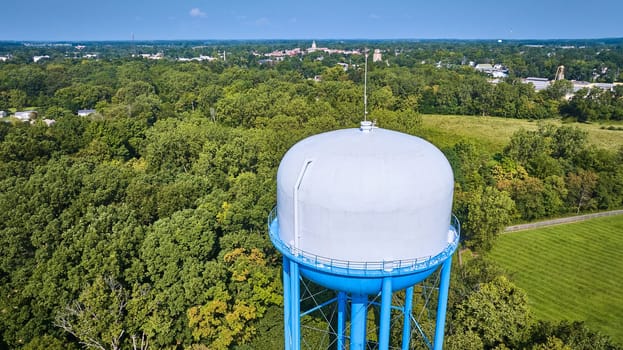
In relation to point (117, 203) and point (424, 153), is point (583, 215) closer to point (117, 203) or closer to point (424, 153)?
point (424, 153)

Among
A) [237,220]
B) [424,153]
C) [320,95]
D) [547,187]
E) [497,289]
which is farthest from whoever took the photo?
[320,95]

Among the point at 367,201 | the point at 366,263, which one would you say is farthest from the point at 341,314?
the point at 367,201

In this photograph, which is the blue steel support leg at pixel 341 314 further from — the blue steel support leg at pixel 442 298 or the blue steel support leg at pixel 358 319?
the blue steel support leg at pixel 442 298

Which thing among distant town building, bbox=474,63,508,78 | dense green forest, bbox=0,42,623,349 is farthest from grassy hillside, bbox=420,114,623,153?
distant town building, bbox=474,63,508,78

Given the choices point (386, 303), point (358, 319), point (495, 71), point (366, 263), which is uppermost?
point (366, 263)

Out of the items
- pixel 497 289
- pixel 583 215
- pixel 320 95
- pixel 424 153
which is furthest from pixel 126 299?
pixel 320 95

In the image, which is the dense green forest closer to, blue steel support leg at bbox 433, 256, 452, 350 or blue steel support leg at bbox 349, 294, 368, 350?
blue steel support leg at bbox 433, 256, 452, 350

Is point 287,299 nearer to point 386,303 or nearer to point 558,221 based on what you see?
point 386,303
